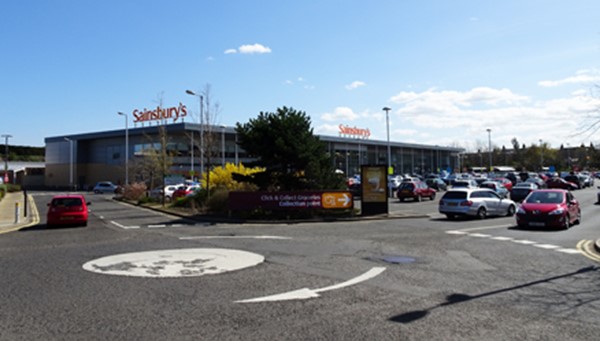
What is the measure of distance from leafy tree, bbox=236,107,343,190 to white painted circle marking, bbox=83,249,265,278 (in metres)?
12.6

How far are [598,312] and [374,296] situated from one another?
10.6 feet

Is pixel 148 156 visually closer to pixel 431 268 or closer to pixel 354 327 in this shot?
pixel 431 268

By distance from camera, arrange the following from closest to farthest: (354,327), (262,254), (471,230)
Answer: (354,327)
(262,254)
(471,230)

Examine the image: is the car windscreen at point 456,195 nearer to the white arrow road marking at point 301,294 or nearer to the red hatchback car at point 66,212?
the white arrow road marking at point 301,294

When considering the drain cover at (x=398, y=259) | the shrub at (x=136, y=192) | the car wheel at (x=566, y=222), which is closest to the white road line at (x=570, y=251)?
the drain cover at (x=398, y=259)

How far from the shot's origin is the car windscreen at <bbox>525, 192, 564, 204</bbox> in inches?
769

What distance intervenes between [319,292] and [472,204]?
17175mm

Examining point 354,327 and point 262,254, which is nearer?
point 354,327

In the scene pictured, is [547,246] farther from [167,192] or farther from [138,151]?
[138,151]

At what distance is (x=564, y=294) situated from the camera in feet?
26.6

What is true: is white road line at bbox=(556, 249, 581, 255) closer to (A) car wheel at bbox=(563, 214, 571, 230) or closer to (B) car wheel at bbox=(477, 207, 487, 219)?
(A) car wheel at bbox=(563, 214, 571, 230)

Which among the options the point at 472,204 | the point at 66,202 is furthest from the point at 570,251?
the point at 66,202

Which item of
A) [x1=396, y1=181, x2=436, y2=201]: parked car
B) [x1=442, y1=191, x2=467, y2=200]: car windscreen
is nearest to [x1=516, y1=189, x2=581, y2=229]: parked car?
[x1=442, y1=191, x2=467, y2=200]: car windscreen

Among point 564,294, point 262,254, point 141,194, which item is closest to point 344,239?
point 262,254
